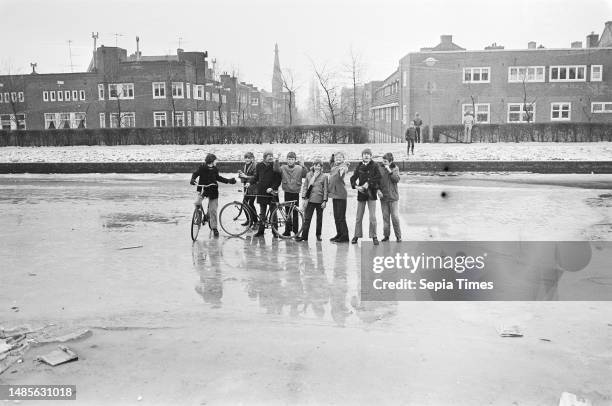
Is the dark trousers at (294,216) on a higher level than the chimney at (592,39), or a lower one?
lower

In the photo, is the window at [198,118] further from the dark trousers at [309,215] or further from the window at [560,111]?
the dark trousers at [309,215]

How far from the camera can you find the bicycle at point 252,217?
11742 millimetres

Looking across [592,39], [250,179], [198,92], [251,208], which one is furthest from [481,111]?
[251,208]

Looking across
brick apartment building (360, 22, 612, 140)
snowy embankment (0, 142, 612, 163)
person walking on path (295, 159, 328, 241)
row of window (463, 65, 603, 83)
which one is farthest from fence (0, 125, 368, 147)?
person walking on path (295, 159, 328, 241)

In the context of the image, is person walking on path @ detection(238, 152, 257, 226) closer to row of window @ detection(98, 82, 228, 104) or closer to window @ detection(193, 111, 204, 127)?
row of window @ detection(98, 82, 228, 104)

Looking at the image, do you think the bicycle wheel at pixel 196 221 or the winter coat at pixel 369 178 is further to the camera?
the bicycle wheel at pixel 196 221

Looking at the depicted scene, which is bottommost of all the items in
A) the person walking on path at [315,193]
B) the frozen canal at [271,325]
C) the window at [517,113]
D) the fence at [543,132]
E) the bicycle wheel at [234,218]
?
the frozen canal at [271,325]

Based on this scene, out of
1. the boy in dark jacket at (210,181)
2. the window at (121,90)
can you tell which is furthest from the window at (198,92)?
the boy in dark jacket at (210,181)

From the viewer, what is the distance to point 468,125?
30.8m

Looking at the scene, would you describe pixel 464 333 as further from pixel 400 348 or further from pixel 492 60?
pixel 492 60

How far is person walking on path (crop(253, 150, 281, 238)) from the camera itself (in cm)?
1188

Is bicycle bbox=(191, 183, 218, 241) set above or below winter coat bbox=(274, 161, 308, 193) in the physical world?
below

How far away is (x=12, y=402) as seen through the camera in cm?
486

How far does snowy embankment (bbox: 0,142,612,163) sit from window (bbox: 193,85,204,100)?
24.1 m
